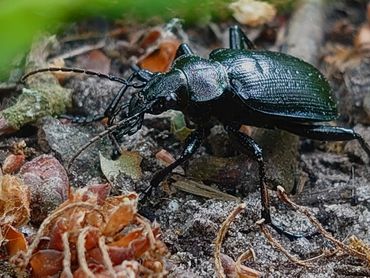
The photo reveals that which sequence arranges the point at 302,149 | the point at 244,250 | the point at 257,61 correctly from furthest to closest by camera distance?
the point at 302,149 < the point at 257,61 < the point at 244,250

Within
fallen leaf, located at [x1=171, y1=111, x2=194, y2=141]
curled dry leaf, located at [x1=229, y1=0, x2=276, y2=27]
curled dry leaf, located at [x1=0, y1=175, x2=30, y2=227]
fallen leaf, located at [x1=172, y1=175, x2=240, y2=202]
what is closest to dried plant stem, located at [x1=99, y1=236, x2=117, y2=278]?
curled dry leaf, located at [x1=0, y1=175, x2=30, y2=227]

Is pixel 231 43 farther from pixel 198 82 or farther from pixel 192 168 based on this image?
pixel 192 168

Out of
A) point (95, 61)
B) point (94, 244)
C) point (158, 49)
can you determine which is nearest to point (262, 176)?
point (94, 244)

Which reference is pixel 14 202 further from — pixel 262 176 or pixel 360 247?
pixel 360 247

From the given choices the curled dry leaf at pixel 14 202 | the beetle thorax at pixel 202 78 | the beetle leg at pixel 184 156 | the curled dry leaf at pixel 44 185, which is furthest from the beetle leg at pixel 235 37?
the curled dry leaf at pixel 14 202

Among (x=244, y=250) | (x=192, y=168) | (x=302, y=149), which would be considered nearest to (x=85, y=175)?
(x=192, y=168)

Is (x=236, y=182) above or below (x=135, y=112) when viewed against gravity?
below

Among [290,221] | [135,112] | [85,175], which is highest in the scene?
[135,112]
